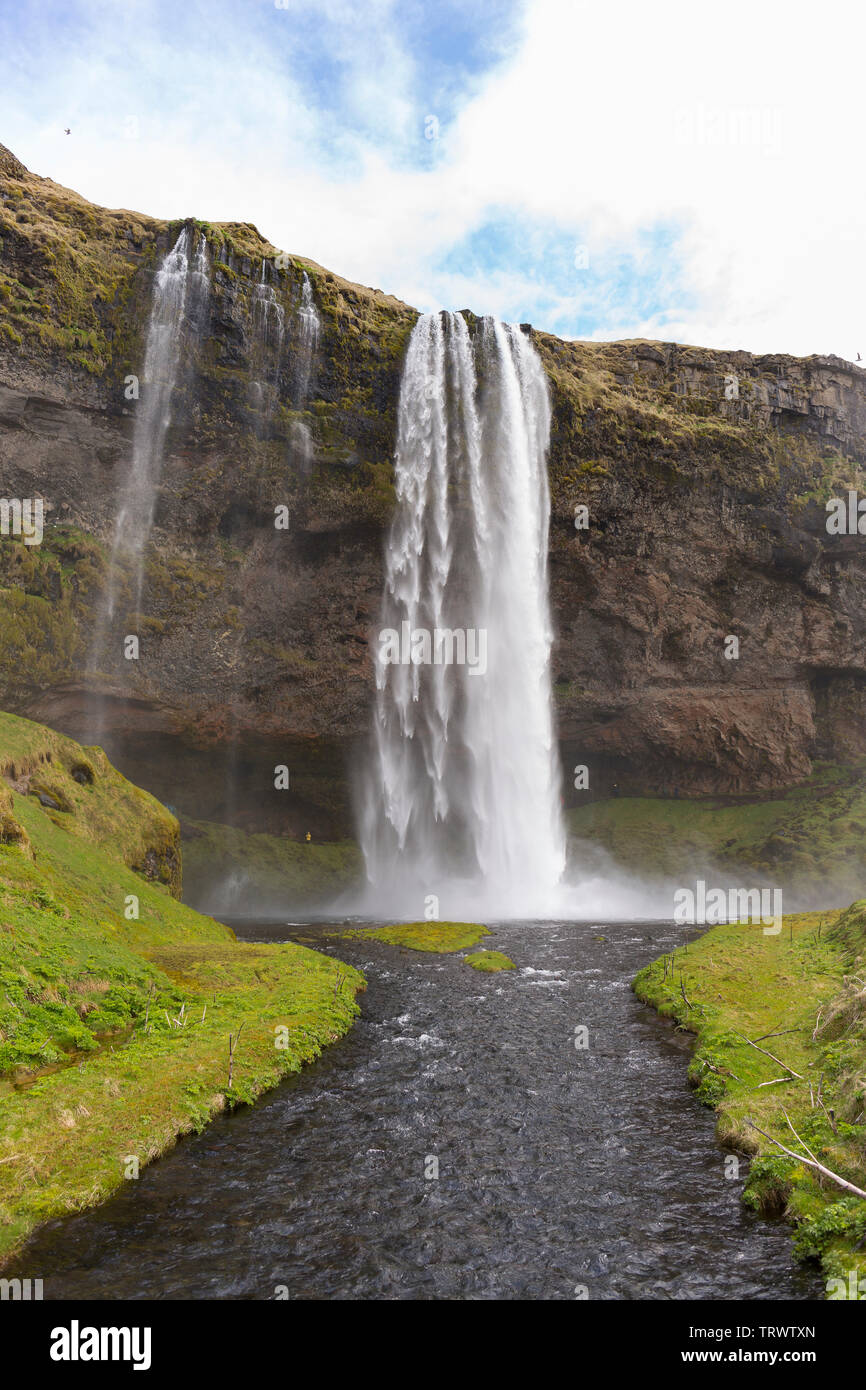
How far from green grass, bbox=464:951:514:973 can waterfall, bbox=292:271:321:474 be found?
3721 centimetres

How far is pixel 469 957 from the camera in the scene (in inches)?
1155

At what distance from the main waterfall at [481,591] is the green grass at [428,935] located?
14.2 m

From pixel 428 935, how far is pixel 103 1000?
19.2 meters

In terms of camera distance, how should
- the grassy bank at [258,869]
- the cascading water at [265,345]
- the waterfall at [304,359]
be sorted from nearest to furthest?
1. the cascading water at [265,345]
2. the waterfall at [304,359]
3. the grassy bank at [258,869]

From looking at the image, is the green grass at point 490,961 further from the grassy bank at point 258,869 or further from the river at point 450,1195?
the grassy bank at point 258,869

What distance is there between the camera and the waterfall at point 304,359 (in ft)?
171

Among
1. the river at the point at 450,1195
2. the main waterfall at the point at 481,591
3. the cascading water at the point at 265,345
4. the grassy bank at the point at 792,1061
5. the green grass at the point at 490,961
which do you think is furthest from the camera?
the main waterfall at the point at 481,591

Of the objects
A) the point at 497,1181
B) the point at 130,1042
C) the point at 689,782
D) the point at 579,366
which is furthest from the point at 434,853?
the point at 497,1181

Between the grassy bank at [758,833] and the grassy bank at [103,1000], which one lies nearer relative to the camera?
the grassy bank at [103,1000]

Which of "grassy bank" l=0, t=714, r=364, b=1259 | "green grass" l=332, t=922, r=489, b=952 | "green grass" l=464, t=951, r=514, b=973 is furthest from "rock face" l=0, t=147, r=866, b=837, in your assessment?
"green grass" l=464, t=951, r=514, b=973

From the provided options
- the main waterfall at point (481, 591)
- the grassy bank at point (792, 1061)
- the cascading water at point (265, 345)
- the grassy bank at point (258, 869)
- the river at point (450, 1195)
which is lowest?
the river at point (450, 1195)

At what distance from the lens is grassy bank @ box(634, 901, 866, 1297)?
9.99 meters

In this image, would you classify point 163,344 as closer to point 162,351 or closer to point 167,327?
point 162,351

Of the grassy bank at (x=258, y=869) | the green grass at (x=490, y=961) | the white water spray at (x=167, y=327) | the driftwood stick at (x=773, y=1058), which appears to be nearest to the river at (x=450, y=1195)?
the driftwood stick at (x=773, y=1058)
